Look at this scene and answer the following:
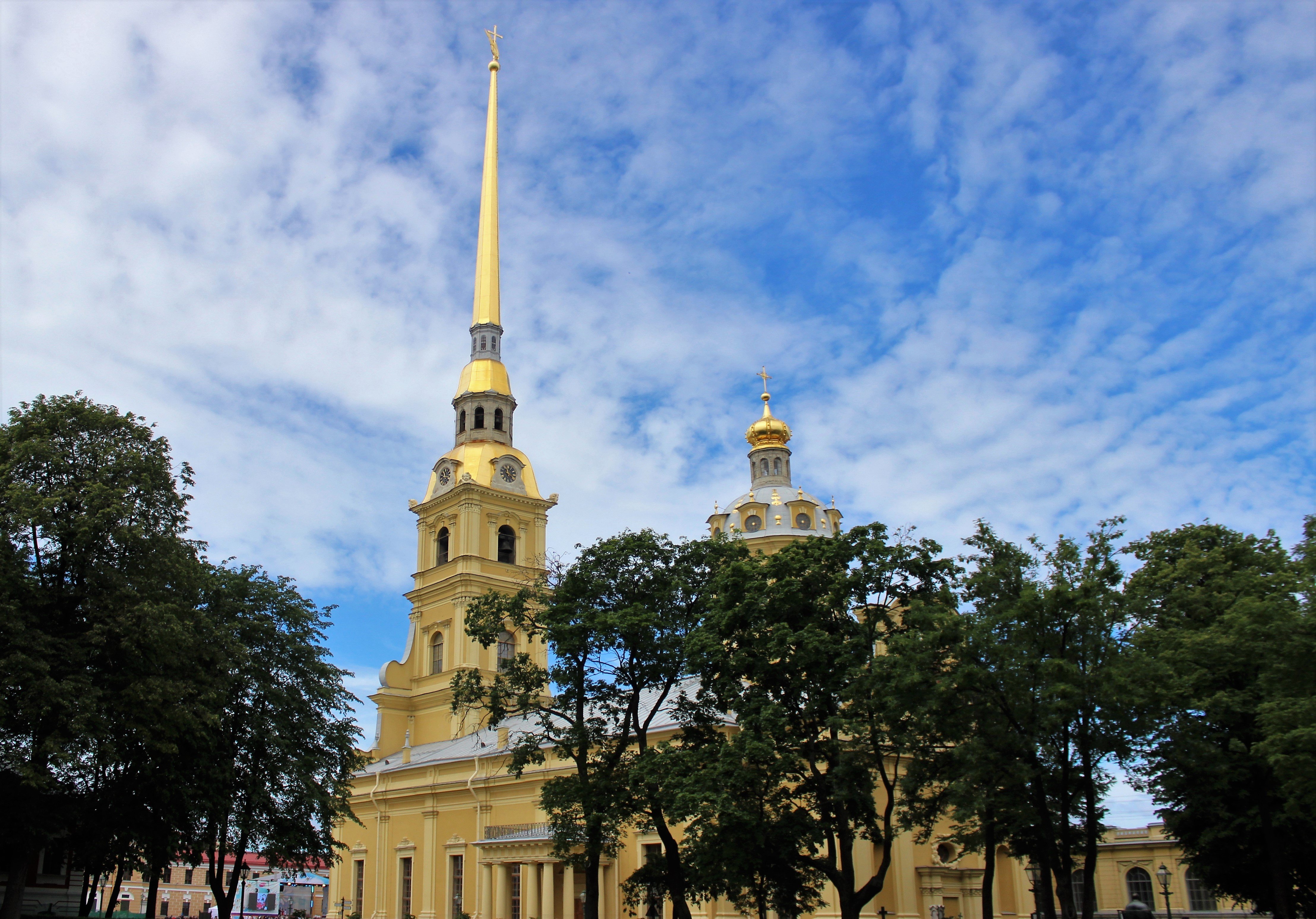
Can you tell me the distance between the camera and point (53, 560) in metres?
26.6

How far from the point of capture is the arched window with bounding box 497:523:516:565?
186ft

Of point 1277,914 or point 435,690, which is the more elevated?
point 435,690

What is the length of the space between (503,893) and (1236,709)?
83.5ft

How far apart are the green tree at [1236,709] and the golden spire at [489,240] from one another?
131 ft

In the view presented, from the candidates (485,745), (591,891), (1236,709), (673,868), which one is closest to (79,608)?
(485,745)

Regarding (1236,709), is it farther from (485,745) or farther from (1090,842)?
(485,745)

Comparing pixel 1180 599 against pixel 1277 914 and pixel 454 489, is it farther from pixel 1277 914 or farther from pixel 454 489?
pixel 454 489

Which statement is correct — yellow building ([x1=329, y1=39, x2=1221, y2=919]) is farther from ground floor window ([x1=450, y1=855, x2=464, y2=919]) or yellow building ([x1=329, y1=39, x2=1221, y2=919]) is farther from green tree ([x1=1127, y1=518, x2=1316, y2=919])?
green tree ([x1=1127, y1=518, x2=1316, y2=919])

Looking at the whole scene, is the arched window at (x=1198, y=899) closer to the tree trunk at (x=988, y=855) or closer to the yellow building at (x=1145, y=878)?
the yellow building at (x=1145, y=878)

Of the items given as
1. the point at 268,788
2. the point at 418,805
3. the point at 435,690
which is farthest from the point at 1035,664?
the point at 435,690

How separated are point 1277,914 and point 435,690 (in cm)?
3891

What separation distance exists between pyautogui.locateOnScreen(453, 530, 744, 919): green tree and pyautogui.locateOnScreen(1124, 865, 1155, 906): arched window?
31.5 meters

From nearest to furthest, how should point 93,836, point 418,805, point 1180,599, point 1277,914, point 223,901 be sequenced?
point 1277,914 < point 93,836 < point 1180,599 < point 223,901 < point 418,805

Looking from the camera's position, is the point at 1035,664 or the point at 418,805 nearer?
the point at 1035,664
